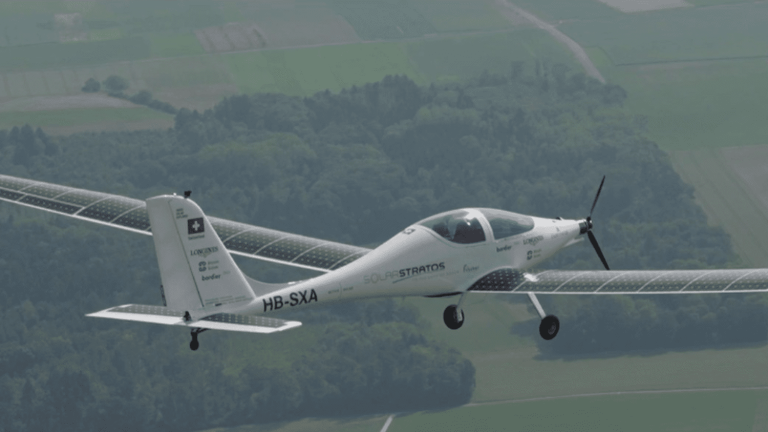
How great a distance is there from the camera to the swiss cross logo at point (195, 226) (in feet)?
140

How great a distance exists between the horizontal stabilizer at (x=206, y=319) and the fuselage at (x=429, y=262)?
2.90 m

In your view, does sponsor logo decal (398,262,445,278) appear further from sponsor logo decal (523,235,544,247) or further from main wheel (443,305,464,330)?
sponsor logo decal (523,235,544,247)

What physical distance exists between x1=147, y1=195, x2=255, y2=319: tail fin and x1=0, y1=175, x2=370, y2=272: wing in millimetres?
9569

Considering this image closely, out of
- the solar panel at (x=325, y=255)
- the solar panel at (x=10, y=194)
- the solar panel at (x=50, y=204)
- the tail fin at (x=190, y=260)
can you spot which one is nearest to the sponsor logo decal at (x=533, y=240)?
the solar panel at (x=325, y=255)

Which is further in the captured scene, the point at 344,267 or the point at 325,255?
the point at 325,255

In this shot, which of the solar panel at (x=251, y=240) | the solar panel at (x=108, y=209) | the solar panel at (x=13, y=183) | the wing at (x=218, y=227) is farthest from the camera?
the solar panel at (x=13, y=183)

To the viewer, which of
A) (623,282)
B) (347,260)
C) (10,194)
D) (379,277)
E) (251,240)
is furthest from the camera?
(10,194)

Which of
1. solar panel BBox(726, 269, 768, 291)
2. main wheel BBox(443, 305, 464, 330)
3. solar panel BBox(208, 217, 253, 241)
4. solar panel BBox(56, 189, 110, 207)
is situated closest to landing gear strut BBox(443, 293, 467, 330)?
main wheel BBox(443, 305, 464, 330)

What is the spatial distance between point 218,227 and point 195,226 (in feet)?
47.4

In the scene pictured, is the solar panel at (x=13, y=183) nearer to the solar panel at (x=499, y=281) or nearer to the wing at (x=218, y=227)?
the wing at (x=218, y=227)

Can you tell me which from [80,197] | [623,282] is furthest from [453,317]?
[80,197]

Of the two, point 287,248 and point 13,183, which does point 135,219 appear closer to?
point 287,248

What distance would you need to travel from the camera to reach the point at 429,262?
166 ft

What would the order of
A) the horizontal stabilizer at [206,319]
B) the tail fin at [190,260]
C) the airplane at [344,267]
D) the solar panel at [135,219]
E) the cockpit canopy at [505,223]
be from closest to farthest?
the horizontal stabilizer at [206,319], the tail fin at [190,260], the airplane at [344,267], the cockpit canopy at [505,223], the solar panel at [135,219]
